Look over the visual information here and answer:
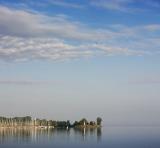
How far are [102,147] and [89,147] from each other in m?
3.39

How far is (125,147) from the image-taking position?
109 metres

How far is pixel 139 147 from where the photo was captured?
108 meters

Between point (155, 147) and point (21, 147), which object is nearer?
point (155, 147)

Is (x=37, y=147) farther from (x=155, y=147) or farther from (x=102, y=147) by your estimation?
(x=155, y=147)

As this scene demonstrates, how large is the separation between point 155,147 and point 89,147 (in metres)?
17.1

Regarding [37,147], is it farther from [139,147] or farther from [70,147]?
[139,147]

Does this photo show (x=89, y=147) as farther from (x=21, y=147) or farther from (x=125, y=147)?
(x=21, y=147)

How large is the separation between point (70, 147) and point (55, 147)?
364 cm

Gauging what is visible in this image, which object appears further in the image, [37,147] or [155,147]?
[37,147]

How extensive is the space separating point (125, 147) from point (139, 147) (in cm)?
317

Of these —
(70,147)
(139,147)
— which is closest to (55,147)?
(70,147)

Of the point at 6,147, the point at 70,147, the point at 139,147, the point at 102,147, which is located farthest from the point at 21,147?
the point at 139,147

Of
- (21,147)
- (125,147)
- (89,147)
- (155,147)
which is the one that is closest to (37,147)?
(21,147)

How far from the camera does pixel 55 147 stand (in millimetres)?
113688
